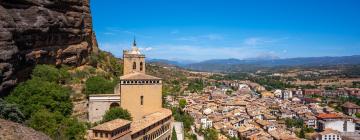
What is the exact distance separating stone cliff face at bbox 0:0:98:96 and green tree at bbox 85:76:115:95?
447 cm

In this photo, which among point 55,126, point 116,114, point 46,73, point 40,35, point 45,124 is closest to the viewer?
point 45,124

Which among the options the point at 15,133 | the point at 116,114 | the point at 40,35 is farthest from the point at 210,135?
the point at 15,133

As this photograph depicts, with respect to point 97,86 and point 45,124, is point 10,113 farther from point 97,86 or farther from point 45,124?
point 97,86

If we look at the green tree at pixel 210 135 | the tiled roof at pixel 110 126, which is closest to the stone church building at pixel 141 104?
the tiled roof at pixel 110 126

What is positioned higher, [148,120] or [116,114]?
[116,114]

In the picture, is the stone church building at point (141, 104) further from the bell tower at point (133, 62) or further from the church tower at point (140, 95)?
the bell tower at point (133, 62)

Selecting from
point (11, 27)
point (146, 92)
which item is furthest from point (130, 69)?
point (11, 27)

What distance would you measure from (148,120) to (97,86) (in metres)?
8.35

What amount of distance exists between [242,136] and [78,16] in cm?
3623

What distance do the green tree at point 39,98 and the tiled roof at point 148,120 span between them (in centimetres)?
503

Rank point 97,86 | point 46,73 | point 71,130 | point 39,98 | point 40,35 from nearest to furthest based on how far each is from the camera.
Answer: point 71,130 → point 39,98 → point 46,73 → point 40,35 → point 97,86

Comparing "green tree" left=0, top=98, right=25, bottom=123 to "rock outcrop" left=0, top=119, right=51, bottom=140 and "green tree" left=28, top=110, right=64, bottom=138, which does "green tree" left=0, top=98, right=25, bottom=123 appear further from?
"rock outcrop" left=0, top=119, right=51, bottom=140

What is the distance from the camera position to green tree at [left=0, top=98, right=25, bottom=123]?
21.6m

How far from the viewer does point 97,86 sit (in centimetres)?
3478
